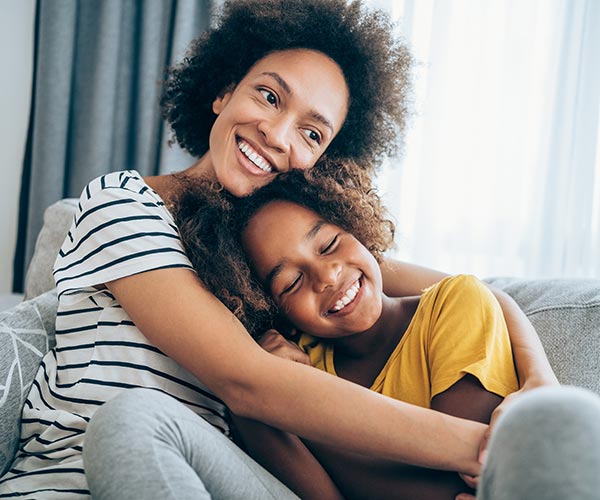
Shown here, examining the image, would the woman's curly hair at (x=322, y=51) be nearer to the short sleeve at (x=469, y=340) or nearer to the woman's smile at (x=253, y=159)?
the woman's smile at (x=253, y=159)

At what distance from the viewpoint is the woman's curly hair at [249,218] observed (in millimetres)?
1177

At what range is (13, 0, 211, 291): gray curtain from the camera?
2684 mm

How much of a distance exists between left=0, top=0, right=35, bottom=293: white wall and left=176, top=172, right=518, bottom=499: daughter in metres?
1.89

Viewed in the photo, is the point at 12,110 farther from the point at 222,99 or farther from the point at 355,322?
the point at 355,322

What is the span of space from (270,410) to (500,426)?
420 millimetres

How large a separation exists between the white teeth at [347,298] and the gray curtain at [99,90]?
1.56 m

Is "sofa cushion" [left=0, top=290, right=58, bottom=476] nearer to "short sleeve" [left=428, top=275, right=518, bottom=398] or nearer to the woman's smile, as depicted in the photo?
the woman's smile

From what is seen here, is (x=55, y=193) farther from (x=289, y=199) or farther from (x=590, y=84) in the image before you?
(x=590, y=84)

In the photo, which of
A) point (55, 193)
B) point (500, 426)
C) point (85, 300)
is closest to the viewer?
point (500, 426)

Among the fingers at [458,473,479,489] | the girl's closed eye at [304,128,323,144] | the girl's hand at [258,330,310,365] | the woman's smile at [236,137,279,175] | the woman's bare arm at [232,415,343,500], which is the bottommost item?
the woman's bare arm at [232,415,343,500]

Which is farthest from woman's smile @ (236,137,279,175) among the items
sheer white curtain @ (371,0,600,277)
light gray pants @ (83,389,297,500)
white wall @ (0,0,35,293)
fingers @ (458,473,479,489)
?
white wall @ (0,0,35,293)

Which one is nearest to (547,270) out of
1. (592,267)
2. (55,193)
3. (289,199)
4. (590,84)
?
(592,267)

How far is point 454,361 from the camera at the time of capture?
109 cm

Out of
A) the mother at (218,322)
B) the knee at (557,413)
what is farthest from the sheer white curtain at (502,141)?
the knee at (557,413)
